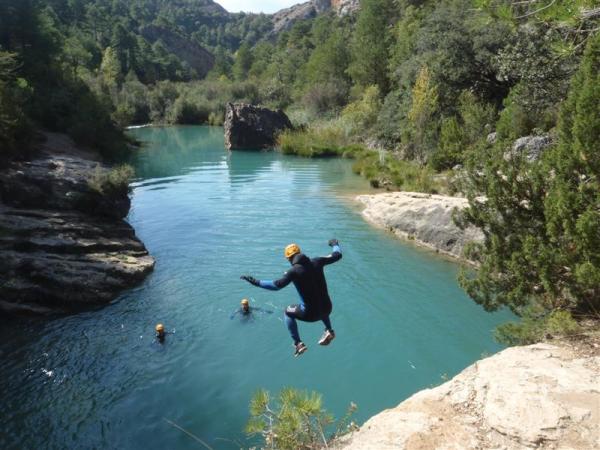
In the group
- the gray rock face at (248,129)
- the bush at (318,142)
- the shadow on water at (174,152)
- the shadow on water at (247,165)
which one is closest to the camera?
the shadow on water at (247,165)

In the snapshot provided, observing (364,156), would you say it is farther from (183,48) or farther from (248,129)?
(183,48)

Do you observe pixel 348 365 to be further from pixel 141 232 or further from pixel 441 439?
pixel 141 232

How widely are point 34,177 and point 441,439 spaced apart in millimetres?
17826

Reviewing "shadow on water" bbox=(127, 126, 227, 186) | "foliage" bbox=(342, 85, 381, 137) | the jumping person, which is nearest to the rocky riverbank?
the jumping person

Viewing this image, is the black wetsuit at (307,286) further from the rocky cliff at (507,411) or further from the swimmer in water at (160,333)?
the swimmer in water at (160,333)

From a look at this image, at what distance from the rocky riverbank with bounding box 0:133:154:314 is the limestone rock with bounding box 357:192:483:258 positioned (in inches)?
408

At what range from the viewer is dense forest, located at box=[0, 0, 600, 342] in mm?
7773

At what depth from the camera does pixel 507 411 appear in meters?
6.11

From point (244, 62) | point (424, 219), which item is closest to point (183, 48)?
point (244, 62)

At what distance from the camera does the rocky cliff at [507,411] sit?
5.73 metres

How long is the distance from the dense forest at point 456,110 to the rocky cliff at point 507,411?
3.97ft

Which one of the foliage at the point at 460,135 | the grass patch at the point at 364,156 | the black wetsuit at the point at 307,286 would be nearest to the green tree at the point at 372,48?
the grass patch at the point at 364,156

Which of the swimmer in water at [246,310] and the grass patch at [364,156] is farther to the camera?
the grass patch at [364,156]

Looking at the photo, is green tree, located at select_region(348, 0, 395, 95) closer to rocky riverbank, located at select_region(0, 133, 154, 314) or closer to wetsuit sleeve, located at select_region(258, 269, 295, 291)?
rocky riverbank, located at select_region(0, 133, 154, 314)
